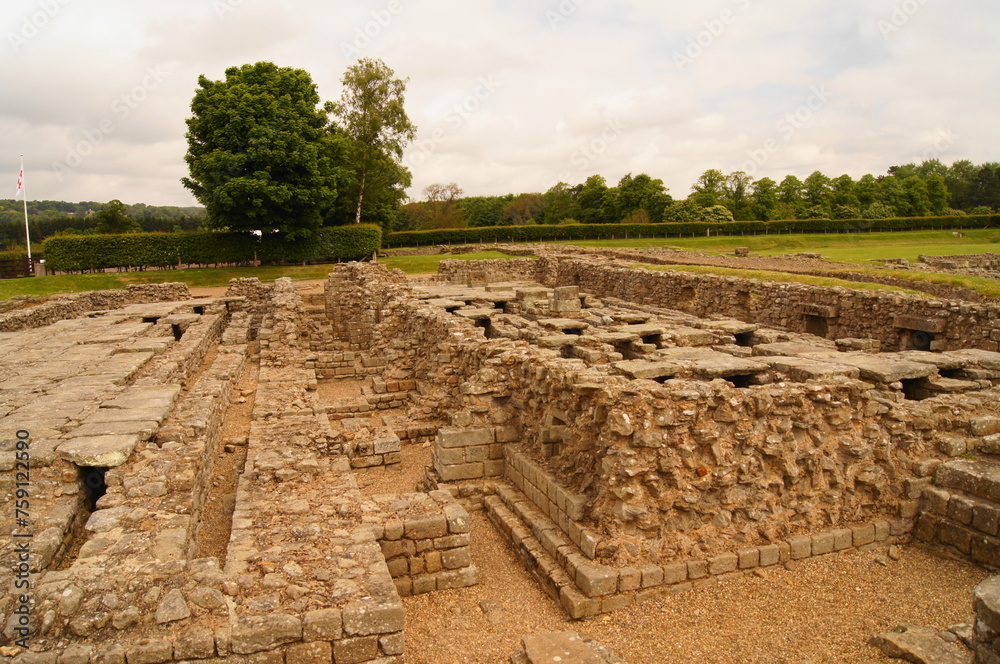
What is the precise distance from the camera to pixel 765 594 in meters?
5.90

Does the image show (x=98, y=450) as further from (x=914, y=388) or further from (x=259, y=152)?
(x=259, y=152)

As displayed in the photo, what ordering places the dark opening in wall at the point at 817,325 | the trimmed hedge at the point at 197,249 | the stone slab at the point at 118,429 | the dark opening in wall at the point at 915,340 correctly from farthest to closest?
the trimmed hedge at the point at 197,249, the dark opening in wall at the point at 817,325, the dark opening in wall at the point at 915,340, the stone slab at the point at 118,429

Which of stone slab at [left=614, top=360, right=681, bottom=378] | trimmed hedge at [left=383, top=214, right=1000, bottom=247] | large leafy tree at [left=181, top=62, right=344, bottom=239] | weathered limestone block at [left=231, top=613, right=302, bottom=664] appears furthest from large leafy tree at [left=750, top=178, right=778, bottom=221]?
weathered limestone block at [left=231, top=613, right=302, bottom=664]

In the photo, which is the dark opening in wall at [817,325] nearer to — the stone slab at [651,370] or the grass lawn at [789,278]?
the grass lawn at [789,278]

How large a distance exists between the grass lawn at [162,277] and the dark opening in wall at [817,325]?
2220 cm

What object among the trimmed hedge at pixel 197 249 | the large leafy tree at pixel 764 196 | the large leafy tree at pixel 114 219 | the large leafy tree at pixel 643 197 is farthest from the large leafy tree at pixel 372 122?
the large leafy tree at pixel 764 196

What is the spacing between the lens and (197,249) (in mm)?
35250

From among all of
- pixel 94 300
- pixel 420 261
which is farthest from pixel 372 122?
pixel 94 300

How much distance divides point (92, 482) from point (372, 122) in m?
39.1

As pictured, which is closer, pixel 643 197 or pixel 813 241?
pixel 813 241

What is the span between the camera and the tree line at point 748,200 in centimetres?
6253

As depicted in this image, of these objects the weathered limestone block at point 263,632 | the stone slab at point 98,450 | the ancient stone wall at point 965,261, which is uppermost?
the ancient stone wall at point 965,261

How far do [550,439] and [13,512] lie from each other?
529 cm

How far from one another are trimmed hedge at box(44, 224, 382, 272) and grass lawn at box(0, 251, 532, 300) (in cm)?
79
